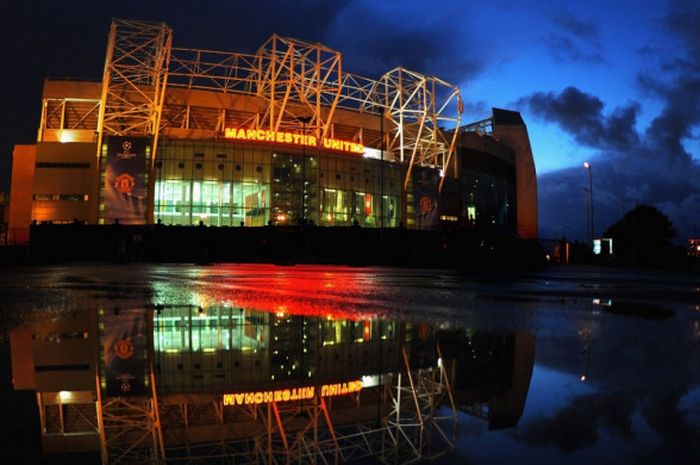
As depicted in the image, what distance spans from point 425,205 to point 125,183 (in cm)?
3569

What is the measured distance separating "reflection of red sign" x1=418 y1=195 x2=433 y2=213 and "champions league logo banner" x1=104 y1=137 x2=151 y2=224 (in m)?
33.2

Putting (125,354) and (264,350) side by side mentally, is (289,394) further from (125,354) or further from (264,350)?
(125,354)

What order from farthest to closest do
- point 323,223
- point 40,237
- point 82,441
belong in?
point 323,223, point 40,237, point 82,441

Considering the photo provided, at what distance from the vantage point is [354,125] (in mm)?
75562

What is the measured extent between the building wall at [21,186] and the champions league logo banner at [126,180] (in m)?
16.0

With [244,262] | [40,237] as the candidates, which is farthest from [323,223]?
[40,237]

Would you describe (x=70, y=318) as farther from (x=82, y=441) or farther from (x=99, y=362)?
(x=82, y=441)

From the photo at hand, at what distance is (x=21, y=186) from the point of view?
2692 inches

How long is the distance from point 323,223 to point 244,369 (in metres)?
63.2

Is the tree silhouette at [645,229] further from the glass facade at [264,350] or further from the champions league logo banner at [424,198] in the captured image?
the glass facade at [264,350]

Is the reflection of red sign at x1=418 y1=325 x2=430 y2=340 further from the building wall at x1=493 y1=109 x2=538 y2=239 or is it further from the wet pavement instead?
the building wall at x1=493 y1=109 x2=538 y2=239

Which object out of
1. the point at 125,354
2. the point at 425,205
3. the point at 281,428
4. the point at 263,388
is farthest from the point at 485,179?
the point at 281,428

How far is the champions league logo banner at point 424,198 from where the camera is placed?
2896 inches

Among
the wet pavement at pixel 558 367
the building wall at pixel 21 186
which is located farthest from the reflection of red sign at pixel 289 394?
the building wall at pixel 21 186
